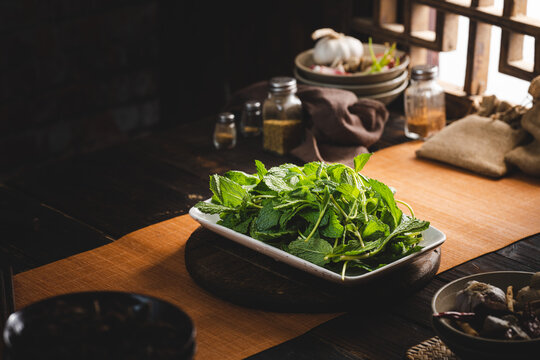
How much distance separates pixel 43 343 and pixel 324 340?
0.47m

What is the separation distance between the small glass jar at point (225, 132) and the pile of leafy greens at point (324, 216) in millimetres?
591

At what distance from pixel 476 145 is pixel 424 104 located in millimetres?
213

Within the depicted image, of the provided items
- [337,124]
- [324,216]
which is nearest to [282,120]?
[337,124]

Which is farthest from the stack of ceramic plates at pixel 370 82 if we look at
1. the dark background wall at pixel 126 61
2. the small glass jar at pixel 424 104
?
the dark background wall at pixel 126 61

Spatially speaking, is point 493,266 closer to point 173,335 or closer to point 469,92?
point 173,335

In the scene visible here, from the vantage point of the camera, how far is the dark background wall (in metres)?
2.63

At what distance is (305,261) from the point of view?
1.15 metres

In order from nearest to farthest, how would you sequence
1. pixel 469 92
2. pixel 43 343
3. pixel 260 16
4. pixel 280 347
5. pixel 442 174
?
pixel 43 343 → pixel 280 347 → pixel 442 174 → pixel 469 92 → pixel 260 16

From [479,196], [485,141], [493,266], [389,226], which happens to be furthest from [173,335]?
[485,141]

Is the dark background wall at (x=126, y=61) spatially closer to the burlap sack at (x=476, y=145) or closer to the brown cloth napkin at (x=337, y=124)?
the brown cloth napkin at (x=337, y=124)

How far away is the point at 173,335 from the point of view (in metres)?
0.75

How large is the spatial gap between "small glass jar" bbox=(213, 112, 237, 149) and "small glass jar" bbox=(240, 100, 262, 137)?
0.07m

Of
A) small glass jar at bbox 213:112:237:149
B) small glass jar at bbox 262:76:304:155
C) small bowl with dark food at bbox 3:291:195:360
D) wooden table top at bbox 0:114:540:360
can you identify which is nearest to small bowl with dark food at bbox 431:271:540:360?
wooden table top at bbox 0:114:540:360

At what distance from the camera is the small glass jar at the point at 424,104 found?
1889 mm
